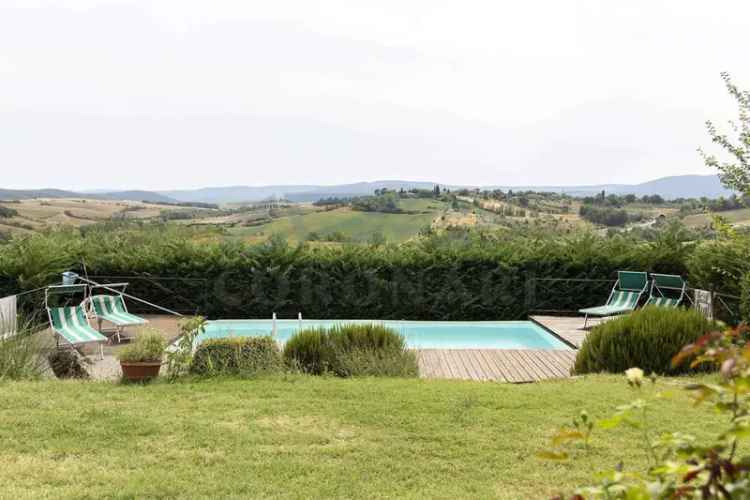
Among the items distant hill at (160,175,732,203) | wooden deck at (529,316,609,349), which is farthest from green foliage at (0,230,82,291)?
distant hill at (160,175,732,203)

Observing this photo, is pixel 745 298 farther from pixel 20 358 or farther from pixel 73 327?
pixel 73 327

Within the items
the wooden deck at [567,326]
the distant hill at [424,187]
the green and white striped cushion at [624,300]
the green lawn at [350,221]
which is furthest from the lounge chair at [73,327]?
the green lawn at [350,221]

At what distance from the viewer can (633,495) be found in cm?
121

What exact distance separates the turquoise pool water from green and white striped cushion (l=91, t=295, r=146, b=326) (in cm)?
162

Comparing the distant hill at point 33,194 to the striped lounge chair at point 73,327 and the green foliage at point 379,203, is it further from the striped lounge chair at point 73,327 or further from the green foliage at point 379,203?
the striped lounge chair at point 73,327

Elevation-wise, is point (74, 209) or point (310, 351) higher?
point (310, 351)

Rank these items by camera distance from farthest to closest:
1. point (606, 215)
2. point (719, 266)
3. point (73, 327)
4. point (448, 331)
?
point (606, 215) < point (448, 331) < point (719, 266) < point (73, 327)

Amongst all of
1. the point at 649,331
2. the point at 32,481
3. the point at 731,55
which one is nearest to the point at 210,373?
the point at 32,481

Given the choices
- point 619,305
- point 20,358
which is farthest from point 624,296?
point 20,358

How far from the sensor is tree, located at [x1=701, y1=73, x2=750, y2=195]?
9297 millimetres

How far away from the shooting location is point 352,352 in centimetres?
739

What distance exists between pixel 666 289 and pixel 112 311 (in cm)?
1071

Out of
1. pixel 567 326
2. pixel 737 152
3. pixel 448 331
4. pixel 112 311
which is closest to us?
pixel 737 152

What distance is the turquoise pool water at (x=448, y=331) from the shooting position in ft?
40.3
